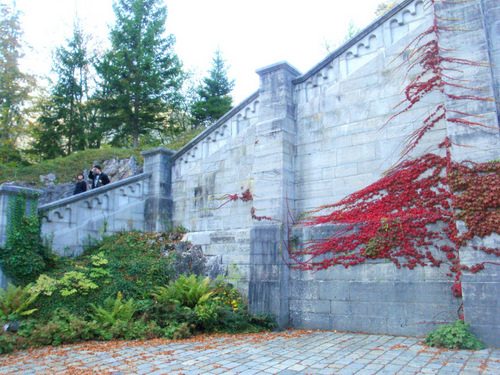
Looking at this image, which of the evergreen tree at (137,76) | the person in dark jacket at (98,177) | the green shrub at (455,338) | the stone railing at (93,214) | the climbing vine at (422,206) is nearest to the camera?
the green shrub at (455,338)

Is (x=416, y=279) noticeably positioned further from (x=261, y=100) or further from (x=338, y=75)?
(x=261, y=100)

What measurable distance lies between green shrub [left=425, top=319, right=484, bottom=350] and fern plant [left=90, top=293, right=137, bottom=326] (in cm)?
578

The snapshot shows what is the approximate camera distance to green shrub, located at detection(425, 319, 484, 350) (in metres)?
6.12

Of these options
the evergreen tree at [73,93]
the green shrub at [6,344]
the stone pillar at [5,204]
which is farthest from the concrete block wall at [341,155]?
the evergreen tree at [73,93]

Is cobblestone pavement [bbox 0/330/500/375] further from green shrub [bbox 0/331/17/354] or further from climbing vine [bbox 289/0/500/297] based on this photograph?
climbing vine [bbox 289/0/500/297]

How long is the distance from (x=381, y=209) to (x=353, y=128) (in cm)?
210

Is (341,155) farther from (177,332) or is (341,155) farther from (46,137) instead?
(46,137)

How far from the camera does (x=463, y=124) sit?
23.3 ft

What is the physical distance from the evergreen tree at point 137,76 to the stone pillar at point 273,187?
52.9 ft

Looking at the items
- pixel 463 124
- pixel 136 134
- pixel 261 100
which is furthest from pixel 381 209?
pixel 136 134

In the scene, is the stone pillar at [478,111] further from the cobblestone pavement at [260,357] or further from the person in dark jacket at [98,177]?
the person in dark jacket at [98,177]

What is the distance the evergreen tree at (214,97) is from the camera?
27766mm

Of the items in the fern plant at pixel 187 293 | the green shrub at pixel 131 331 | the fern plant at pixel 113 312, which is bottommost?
the green shrub at pixel 131 331

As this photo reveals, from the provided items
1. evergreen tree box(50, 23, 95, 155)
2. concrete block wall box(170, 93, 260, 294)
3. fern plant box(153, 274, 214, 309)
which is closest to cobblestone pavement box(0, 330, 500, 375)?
fern plant box(153, 274, 214, 309)
